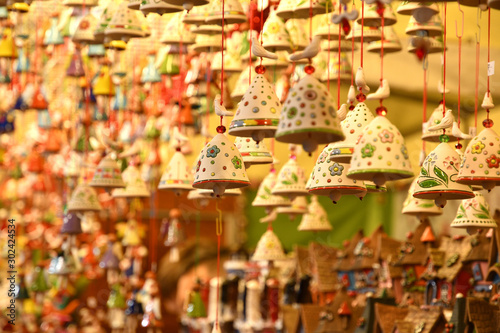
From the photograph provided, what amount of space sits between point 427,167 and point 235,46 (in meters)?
2.05

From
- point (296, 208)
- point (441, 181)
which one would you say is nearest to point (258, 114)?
point (441, 181)

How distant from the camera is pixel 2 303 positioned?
313 inches

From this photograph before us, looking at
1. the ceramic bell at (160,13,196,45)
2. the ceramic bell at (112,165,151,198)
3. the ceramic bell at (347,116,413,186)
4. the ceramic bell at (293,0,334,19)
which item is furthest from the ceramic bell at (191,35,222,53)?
the ceramic bell at (347,116,413,186)

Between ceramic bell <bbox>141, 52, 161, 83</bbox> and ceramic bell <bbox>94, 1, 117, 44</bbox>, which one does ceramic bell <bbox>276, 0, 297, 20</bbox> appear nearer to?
ceramic bell <bbox>94, 1, 117, 44</bbox>

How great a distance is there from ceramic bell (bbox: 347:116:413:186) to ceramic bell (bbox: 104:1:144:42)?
1.72 metres

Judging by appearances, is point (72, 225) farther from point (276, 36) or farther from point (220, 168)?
point (220, 168)

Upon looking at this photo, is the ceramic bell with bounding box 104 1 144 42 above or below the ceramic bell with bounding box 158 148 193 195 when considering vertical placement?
above

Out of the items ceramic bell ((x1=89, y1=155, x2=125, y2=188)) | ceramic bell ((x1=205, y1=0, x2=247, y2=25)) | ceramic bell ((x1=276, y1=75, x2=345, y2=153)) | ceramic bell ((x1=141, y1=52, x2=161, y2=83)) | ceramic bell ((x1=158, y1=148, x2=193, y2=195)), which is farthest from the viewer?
ceramic bell ((x1=141, y1=52, x2=161, y2=83))

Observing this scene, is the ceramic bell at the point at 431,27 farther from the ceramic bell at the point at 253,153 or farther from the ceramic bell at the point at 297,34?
the ceramic bell at the point at 253,153

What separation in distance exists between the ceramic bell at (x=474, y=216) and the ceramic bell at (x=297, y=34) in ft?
3.84

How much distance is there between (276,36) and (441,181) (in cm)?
131

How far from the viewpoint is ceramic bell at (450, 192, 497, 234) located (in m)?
3.68

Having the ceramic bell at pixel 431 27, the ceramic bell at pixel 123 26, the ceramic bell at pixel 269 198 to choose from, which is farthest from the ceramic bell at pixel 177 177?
the ceramic bell at pixel 431 27

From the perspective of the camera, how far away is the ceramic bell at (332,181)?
3.32m
